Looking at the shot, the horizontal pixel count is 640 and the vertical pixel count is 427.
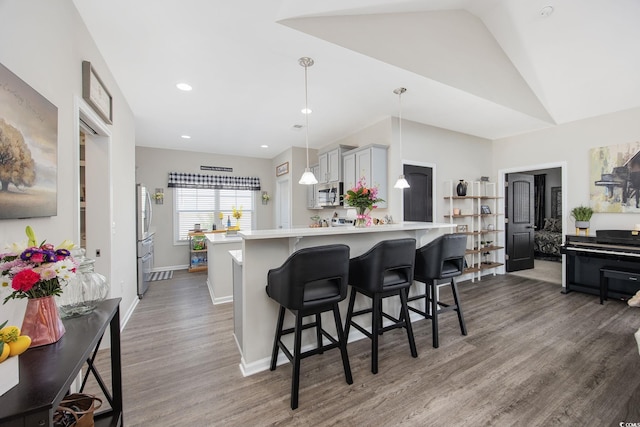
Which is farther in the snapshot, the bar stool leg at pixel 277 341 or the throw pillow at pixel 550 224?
the throw pillow at pixel 550 224

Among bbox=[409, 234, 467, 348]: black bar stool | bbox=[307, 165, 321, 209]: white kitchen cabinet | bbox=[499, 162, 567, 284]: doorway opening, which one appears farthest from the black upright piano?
bbox=[307, 165, 321, 209]: white kitchen cabinet

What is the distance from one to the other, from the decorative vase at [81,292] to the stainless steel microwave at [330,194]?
3799 millimetres

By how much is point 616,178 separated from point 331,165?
169 inches

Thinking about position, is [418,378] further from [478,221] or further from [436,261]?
[478,221]

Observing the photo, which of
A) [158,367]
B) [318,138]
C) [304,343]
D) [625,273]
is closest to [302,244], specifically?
[304,343]

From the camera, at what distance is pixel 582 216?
4070 mm

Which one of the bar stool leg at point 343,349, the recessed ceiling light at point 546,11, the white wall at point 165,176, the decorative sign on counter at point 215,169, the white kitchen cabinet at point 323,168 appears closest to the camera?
the bar stool leg at point 343,349

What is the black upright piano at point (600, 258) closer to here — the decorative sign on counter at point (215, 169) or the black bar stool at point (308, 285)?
the black bar stool at point (308, 285)

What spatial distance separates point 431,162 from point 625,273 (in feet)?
9.26

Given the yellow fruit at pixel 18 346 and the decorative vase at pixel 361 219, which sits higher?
the decorative vase at pixel 361 219

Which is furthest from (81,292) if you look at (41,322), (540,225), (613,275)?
(540,225)

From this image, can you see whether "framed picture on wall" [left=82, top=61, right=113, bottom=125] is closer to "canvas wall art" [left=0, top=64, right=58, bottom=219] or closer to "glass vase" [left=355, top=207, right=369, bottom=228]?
"canvas wall art" [left=0, top=64, right=58, bottom=219]

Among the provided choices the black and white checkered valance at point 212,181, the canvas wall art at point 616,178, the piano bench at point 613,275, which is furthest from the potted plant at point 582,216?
the black and white checkered valance at point 212,181

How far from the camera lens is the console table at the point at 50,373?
28.1 inches
